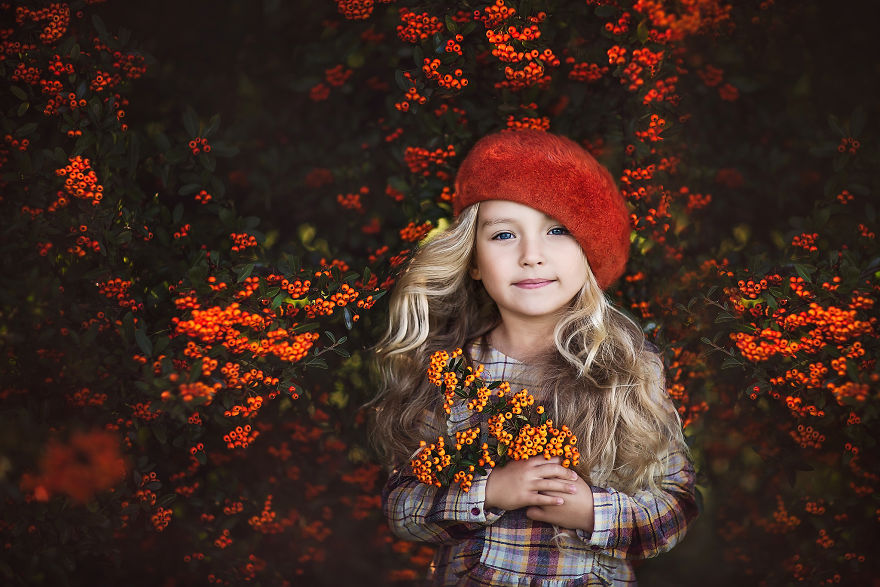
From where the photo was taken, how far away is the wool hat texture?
1.90 m

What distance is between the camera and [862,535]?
2107mm

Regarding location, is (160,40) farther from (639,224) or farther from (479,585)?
(479,585)

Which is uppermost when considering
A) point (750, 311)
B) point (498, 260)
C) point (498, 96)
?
point (498, 96)

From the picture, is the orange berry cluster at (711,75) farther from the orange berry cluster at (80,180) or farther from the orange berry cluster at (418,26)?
the orange berry cluster at (80,180)

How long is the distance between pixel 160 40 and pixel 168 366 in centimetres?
101

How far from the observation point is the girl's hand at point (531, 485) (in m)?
1.82

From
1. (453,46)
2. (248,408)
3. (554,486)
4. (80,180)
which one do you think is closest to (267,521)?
(248,408)

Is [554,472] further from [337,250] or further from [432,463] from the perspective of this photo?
[337,250]

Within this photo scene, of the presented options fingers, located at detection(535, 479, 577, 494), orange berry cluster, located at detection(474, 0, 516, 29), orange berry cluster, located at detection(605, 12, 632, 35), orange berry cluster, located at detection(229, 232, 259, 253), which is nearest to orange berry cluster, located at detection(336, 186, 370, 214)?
orange berry cluster, located at detection(229, 232, 259, 253)

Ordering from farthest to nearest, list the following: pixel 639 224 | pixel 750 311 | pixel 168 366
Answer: pixel 639 224 → pixel 750 311 → pixel 168 366

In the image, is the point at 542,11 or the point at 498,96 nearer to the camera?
the point at 542,11

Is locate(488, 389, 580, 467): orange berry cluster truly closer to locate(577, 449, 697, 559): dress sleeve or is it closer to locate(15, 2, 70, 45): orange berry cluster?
locate(577, 449, 697, 559): dress sleeve

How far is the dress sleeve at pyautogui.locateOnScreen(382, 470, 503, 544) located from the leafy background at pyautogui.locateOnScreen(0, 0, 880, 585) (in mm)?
399

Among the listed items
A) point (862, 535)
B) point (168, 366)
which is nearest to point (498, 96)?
point (168, 366)
